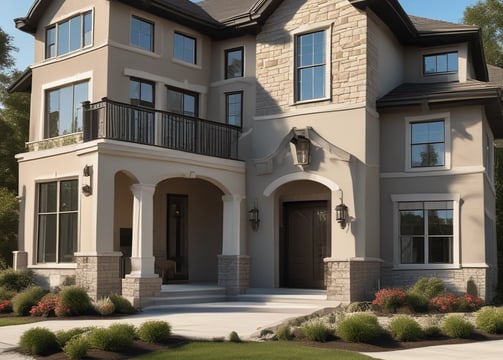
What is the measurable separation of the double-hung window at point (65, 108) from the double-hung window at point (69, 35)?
115cm

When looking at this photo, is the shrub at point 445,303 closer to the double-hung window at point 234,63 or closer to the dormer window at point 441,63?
the dormer window at point 441,63

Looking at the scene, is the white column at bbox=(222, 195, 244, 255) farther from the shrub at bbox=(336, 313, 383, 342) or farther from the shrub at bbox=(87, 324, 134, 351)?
the shrub at bbox=(87, 324, 134, 351)

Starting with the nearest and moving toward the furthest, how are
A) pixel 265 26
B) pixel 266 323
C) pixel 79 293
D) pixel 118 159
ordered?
pixel 266 323
pixel 79 293
pixel 118 159
pixel 265 26

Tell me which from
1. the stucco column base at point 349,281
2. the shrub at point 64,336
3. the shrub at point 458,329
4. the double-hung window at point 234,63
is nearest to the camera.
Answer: the shrub at point 64,336

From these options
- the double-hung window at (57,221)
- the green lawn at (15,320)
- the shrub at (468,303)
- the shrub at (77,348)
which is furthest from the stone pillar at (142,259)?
the shrub at (468,303)

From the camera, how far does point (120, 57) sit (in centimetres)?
1848

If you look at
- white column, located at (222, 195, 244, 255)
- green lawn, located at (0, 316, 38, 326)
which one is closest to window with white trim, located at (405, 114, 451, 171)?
white column, located at (222, 195, 244, 255)

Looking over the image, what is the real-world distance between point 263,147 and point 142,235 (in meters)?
4.98

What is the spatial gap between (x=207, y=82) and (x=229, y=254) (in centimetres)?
583

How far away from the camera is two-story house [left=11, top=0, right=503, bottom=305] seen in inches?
667

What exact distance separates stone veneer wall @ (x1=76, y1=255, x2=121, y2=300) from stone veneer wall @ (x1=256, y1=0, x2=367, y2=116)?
6606 millimetres

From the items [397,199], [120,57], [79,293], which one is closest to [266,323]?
[79,293]

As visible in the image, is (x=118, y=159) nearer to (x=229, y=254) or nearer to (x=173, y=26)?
(x=229, y=254)

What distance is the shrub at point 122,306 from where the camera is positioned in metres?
15.1
